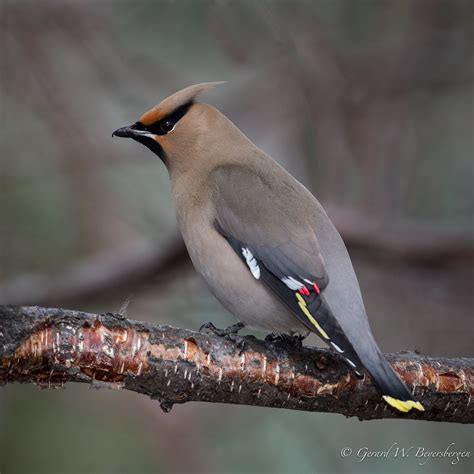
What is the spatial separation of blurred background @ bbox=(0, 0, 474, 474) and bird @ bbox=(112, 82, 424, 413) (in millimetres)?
1582

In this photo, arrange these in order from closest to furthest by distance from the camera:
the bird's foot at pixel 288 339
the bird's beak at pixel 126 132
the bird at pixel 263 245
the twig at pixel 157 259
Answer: the bird at pixel 263 245
the bird's foot at pixel 288 339
the bird's beak at pixel 126 132
the twig at pixel 157 259

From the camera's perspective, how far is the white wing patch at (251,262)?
4.04 metres

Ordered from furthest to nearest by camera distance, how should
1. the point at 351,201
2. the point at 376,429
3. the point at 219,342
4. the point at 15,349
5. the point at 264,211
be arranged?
the point at 351,201 → the point at 376,429 → the point at 264,211 → the point at 219,342 → the point at 15,349

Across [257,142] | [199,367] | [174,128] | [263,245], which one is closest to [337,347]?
[199,367]

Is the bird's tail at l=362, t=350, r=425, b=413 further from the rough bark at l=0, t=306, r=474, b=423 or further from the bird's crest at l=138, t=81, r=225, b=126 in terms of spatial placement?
the bird's crest at l=138, t=81, r=225, b=126

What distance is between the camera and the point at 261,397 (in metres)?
3.58

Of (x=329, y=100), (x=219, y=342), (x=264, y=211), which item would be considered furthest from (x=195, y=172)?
(x=329, y=100)

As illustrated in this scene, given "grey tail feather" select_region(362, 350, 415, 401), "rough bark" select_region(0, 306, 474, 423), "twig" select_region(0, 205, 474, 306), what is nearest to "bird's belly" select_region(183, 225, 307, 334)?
"rough bark" select_region(0, 306, 474, 423)

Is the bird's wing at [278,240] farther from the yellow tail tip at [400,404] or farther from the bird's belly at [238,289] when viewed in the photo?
the yellow tail tip at [400,404]

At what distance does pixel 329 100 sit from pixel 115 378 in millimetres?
4917

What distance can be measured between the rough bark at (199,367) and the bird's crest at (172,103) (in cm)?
145

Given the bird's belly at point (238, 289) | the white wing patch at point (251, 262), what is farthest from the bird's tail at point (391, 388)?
the white wing patch at point (251, 262)

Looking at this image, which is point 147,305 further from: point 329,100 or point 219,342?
point 219,342

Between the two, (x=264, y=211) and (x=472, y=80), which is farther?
(x=472, y=80)
